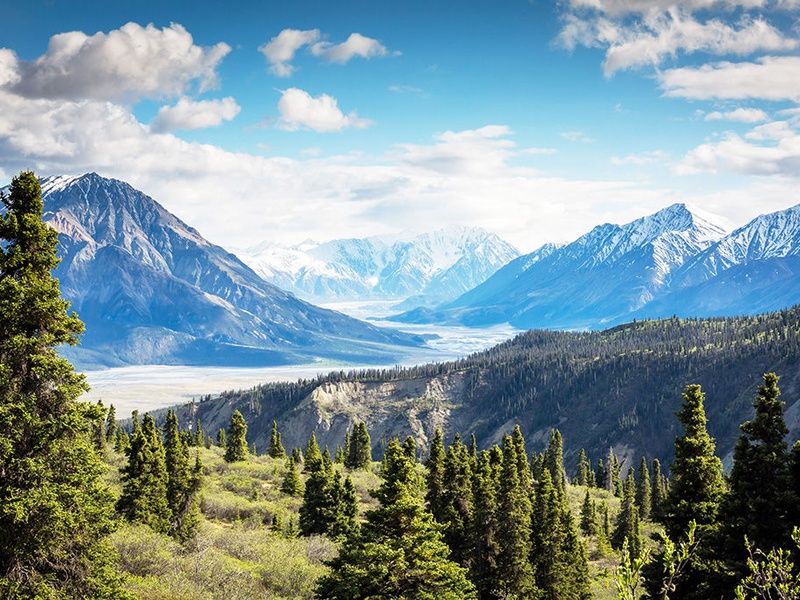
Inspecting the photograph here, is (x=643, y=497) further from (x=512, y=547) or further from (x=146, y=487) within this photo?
(x=146, y=487)

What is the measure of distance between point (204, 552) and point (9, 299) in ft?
61.2

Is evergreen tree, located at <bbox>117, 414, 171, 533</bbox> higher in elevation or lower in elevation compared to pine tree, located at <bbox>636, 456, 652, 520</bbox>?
higher

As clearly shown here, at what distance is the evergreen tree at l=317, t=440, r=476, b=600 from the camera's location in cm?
2666

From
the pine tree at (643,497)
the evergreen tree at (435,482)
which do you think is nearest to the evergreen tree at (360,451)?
the pine tree at (643,497)

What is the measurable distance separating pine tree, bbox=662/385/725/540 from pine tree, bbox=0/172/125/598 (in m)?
24.4

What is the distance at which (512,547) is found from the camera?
48.9m

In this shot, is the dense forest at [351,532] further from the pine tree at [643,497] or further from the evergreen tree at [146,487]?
the pine tree at [643,497]

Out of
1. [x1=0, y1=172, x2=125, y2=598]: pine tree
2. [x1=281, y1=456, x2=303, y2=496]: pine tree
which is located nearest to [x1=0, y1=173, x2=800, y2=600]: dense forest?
[x1=0, y1=172, x2=125, y2=598]: pine tree

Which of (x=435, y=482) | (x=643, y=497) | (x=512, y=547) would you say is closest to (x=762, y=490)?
(x=512, y=547)

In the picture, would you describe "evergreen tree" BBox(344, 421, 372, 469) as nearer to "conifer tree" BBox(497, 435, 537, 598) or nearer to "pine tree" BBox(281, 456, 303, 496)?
"pine tree" BBox(281, 456, 303, 496)

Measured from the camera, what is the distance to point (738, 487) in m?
27.6

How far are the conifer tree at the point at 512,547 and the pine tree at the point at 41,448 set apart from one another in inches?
1300

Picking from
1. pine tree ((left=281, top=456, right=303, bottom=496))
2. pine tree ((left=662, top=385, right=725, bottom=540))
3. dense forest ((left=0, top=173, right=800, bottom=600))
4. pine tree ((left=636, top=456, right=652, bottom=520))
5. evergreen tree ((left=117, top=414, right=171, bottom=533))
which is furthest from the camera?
pine tree ((left=636, top=456, right=652, bottom=520))

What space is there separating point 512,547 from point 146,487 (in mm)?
28186
